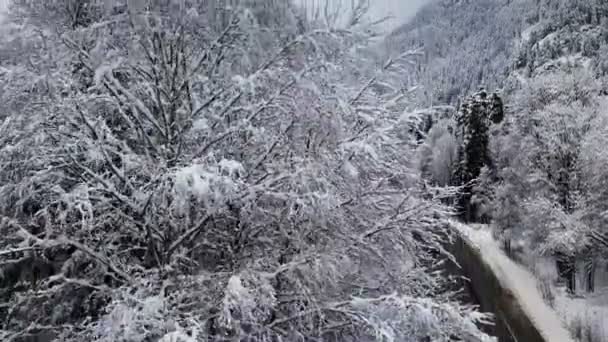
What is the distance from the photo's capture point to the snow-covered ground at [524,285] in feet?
53.0

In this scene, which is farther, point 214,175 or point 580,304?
point 580,304

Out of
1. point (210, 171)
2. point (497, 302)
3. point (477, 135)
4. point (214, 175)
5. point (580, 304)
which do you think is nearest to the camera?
point (214, 175)

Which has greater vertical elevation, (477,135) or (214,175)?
(214,175)

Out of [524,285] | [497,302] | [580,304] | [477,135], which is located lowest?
[524,285]

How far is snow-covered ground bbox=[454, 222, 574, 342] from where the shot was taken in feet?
53.0

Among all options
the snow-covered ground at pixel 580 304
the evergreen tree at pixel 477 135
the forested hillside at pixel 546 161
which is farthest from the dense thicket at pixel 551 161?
the snow-covered ground at pixel 580 304

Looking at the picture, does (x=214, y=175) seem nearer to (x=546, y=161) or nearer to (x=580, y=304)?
(x=580, y=304)

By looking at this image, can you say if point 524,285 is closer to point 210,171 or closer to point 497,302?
point 497,302

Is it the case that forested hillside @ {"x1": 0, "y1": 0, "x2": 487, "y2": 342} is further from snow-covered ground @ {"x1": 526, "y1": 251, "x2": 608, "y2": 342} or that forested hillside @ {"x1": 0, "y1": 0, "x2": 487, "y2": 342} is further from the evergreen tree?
the evergreen tree

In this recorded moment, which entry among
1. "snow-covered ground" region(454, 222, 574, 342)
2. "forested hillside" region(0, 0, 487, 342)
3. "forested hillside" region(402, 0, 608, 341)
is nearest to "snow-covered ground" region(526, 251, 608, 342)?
"snow-covered ground" region(454, 222, 574, 342)

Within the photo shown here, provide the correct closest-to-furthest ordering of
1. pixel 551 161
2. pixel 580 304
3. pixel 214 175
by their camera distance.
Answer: pixel 214 175
pixel 580 304
pixel 551 161

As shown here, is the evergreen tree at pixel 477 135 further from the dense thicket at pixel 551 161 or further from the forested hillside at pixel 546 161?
the dense thicket at pixel 551 161

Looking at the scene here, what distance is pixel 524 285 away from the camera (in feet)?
67.6

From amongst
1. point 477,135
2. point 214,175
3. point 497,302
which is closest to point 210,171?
point 214,175
